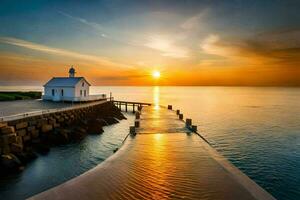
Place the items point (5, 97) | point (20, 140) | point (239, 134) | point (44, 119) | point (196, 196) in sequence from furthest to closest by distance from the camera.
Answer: point (5, 97) → point (239, 134) → point (44, 119) → point (20, 140) → point (196, 196)

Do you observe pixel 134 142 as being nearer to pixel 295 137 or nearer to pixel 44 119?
pixel 44 119

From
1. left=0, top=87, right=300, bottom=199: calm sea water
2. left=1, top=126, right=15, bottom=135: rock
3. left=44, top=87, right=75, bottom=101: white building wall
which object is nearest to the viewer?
left=0, top=87, right=300, bottom=199: calm sea water

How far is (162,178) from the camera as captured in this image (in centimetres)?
959

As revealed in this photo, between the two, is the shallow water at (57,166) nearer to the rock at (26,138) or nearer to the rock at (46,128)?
the rock at (26,138)

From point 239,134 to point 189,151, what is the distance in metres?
20.1

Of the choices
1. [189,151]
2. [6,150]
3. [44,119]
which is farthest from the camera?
[44,119]

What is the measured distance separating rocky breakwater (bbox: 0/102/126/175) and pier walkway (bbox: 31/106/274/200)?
349 inches

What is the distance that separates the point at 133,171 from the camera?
10391mm

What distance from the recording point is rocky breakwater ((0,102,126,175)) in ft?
56.0

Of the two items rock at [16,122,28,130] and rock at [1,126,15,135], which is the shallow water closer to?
rock at [1,126,15,135]

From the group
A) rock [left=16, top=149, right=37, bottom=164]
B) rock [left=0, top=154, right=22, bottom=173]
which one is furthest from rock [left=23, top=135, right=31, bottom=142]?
rock [left=0, top=154, right=22, bottom=173]

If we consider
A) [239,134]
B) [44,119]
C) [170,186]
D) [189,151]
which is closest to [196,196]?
[170,186]

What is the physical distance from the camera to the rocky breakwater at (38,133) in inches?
672

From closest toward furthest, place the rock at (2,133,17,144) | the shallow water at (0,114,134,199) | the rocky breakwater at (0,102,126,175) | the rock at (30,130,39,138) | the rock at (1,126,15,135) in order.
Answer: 1. the shallow water at (0,114,134,199)
2. the rocky breakwater at (0,102,126,175)
3. the rock at (2,133,17,144)
4. the rock at (1,126,15,135)
5. the rock at (30,130,39,138)
